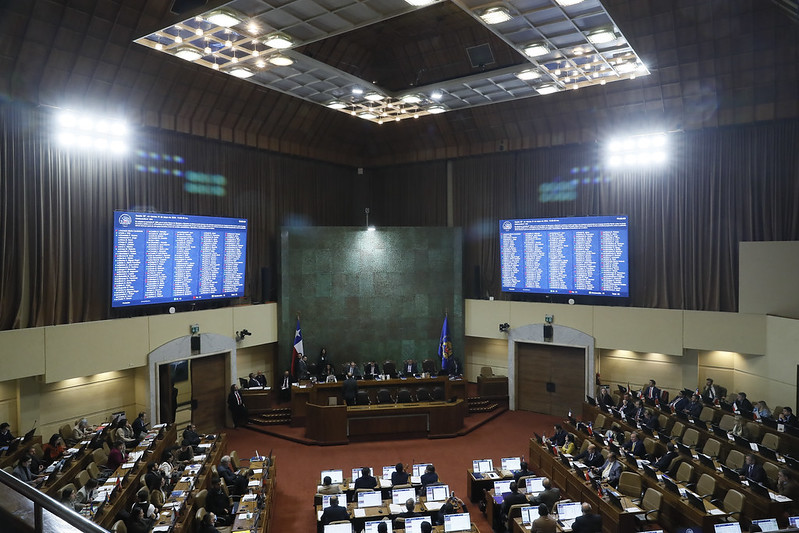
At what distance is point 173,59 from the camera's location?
12.4 m

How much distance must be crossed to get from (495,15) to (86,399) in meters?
11.6

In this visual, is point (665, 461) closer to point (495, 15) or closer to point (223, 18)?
point (495, 15)

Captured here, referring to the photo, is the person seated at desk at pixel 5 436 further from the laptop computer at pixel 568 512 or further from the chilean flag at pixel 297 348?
the laptop computer at pixel 568 512

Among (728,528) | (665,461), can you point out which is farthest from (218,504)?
(665,461)

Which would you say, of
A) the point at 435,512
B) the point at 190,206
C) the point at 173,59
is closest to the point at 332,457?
the point at 435,512

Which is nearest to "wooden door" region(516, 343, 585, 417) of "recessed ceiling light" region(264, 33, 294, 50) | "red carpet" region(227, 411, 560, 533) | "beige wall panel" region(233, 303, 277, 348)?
"red carpet" region(227, 411, 560, 533)

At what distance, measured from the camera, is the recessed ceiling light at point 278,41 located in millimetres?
9555

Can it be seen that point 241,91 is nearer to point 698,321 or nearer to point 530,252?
point 530,252

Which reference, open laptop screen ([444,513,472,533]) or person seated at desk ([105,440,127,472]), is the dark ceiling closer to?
person seated at desk ([105,440,127,472])

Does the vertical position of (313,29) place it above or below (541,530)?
above

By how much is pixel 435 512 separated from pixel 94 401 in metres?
8.67

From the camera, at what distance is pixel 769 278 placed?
1259 cm

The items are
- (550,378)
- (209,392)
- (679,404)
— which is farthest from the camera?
(550,378)

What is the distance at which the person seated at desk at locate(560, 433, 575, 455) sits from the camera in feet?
34.3
